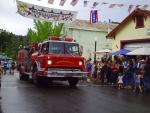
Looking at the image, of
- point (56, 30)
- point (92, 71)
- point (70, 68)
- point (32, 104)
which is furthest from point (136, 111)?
point (56, 30)

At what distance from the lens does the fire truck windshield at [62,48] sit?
2238cm

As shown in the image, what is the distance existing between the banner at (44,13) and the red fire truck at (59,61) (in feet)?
20.4

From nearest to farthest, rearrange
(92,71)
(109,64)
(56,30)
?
(109,64)
(92,71)
(56,30)

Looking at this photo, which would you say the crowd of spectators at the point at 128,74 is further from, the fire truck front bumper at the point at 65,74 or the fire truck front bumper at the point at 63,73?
the fire truck front bumper at the point at 63,73

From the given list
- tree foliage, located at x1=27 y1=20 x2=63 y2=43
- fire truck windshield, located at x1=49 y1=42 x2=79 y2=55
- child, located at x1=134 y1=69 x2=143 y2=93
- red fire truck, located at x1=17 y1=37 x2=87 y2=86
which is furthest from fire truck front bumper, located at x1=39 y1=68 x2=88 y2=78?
tree foliage, located at x1=27 y1=20 x2=63 y2=43

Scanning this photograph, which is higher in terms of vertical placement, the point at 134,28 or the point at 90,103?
the point at 134,28

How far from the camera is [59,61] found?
71.4 feet

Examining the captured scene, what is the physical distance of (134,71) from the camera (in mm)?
22484

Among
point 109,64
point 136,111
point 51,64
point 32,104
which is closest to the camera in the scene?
point 136,111

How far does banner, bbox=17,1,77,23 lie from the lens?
95.6 ft

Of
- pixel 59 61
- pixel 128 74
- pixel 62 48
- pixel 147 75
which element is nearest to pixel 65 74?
pixel 59 61

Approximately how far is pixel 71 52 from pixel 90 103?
7.56m

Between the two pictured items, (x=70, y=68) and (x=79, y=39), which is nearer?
(x=70, y=68)

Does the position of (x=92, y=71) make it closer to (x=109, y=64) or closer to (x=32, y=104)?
(x=109, y=64)
